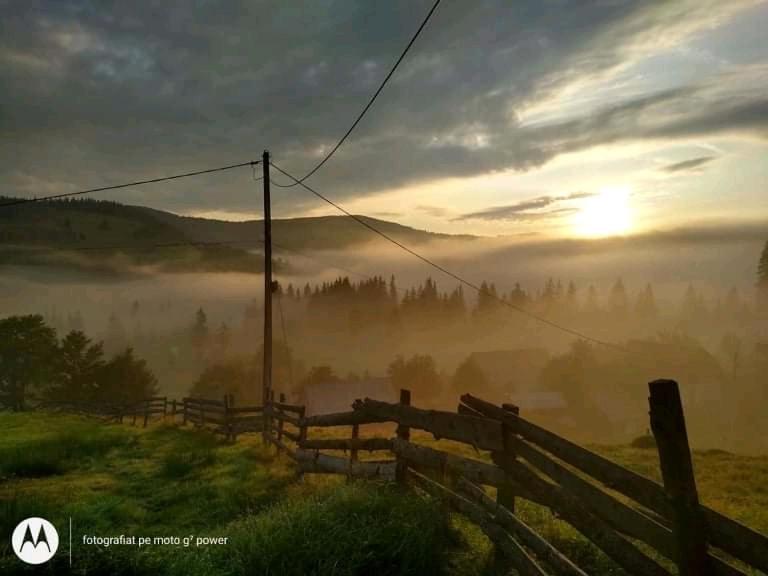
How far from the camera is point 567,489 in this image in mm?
4734

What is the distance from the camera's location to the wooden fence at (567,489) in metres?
3.41

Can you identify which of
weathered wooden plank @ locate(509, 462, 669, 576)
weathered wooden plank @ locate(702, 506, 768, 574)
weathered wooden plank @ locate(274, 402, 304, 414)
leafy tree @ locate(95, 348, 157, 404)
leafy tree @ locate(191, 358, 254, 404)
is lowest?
leafy tree @ locate(191, 358, 254, 404)

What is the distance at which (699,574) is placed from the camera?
3395 mm

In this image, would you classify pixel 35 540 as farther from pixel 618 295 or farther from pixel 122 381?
pixel 618 295

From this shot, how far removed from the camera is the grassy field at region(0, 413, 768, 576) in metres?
5.12

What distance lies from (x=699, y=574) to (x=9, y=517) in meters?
8.01

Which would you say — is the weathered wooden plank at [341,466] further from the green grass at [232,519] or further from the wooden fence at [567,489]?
the green grass at [232,519]

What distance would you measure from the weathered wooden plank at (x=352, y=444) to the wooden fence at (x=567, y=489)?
0.15ft

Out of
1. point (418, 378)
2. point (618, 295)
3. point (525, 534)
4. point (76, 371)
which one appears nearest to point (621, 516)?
point (525, 534)

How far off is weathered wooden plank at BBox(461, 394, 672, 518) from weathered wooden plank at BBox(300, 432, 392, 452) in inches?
149

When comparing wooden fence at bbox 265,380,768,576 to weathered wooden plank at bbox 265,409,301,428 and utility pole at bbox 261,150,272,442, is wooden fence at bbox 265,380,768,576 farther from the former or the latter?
utility pole at bbox 261,150,272,442

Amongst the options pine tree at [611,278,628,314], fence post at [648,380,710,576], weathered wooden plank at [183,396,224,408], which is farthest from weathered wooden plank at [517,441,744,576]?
A: pine tree at [611,278,628,314]

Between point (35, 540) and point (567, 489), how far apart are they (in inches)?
233

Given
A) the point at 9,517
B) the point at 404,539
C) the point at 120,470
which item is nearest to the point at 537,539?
the point at 404,539
